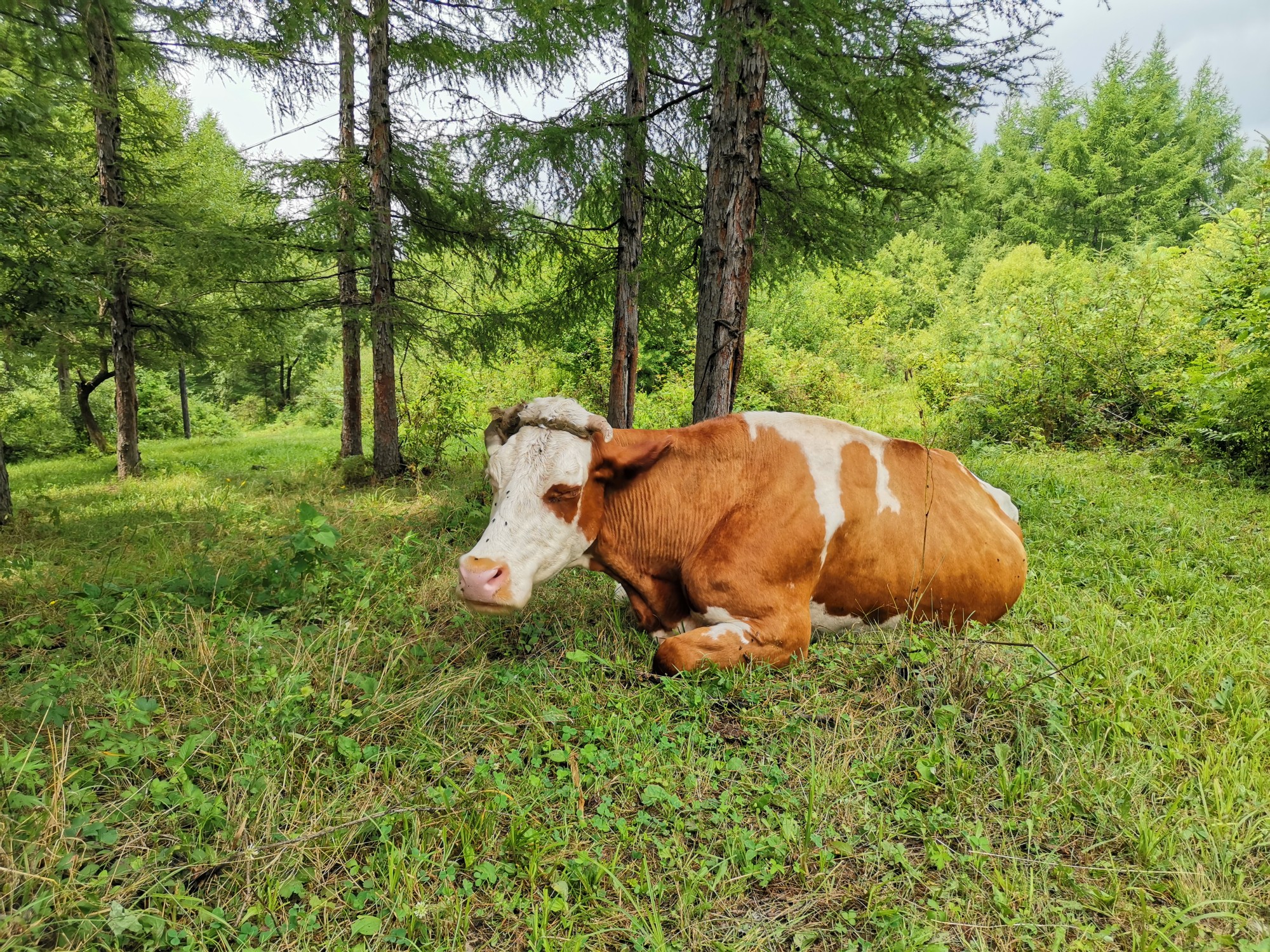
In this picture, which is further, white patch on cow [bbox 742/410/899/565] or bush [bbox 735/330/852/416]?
bush [bbox 735/330/852/416]

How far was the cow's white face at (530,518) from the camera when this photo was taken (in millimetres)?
2539

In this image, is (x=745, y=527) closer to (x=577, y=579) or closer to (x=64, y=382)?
(x=577, y=579)

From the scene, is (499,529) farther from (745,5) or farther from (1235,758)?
(745,5)

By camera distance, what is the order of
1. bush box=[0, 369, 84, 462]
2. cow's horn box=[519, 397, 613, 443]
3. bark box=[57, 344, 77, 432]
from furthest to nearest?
bark box=[57, 344, 77, 432] → bush box=[0, 369, 84, 462] → cow's horn box=[519, 397, 613, 443]

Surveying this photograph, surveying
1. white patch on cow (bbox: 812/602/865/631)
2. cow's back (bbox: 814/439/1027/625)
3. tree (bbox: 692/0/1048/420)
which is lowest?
white patch on cow (bbox: 812/602/865/631)

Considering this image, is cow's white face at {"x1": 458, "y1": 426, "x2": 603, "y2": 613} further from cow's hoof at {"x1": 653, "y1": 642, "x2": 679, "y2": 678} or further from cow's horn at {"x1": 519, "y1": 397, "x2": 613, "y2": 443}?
cow's hoof at {"x1": 653, "y1": 642, "x2": 679, "y2": 678}

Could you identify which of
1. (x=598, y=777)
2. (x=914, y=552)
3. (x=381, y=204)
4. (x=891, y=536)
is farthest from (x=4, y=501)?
(x=914, y=552)

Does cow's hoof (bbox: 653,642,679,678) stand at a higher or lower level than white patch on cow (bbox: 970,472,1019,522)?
lower

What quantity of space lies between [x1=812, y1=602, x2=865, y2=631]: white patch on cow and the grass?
3.5 inches

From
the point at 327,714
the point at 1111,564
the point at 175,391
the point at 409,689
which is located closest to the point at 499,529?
the point at 409,689

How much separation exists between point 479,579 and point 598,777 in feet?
2.92

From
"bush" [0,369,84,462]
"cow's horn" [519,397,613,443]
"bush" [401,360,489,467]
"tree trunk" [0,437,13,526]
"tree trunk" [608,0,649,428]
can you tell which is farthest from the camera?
"bush" [0,369,84,462]

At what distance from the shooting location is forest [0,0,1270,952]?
1.74 m

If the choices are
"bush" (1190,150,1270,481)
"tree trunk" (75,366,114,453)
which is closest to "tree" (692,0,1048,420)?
"bush" (1190,150,1270,481)
